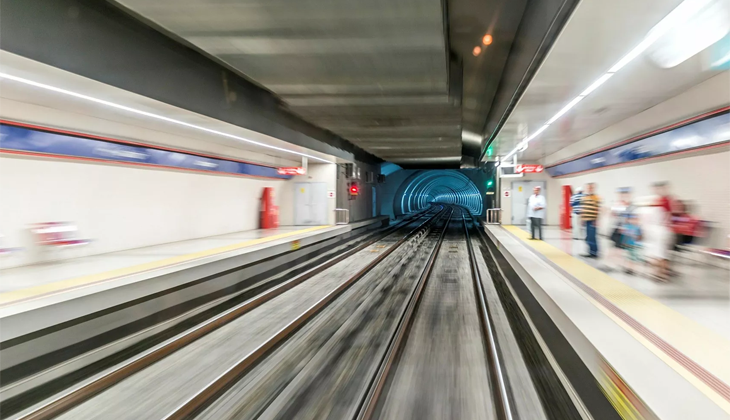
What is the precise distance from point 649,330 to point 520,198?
1498cm

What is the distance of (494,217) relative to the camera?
20.8 meters

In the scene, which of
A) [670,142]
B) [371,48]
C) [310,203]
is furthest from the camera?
[310,203]

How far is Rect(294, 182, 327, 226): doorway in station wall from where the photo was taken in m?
18.0

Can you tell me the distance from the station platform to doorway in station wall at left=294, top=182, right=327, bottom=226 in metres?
11.6

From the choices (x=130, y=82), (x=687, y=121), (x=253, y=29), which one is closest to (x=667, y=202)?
(x=687, y=121)

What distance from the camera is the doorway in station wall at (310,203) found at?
708 inches

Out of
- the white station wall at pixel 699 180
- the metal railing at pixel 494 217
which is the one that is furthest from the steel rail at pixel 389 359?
the metal railing at pixel 494 217

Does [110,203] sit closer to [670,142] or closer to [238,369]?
[238,369]

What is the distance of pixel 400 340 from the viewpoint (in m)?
4.91

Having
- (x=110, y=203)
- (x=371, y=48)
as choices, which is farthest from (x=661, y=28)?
(x=110, y=203)

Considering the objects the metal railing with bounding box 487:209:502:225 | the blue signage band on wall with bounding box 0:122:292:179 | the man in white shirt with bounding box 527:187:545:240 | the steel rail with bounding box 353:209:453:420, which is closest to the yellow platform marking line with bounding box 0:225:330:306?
the blue signage band on wall with bounding box 0:122:292:179

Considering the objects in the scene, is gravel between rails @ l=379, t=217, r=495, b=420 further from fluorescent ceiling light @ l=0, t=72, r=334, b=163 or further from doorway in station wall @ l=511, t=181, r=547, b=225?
Result: doorway in station wall @ l=511, t=181, r=547, b=225

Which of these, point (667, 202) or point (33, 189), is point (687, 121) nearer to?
point (667, 202)

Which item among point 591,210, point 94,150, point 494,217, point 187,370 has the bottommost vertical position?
point 187,370
